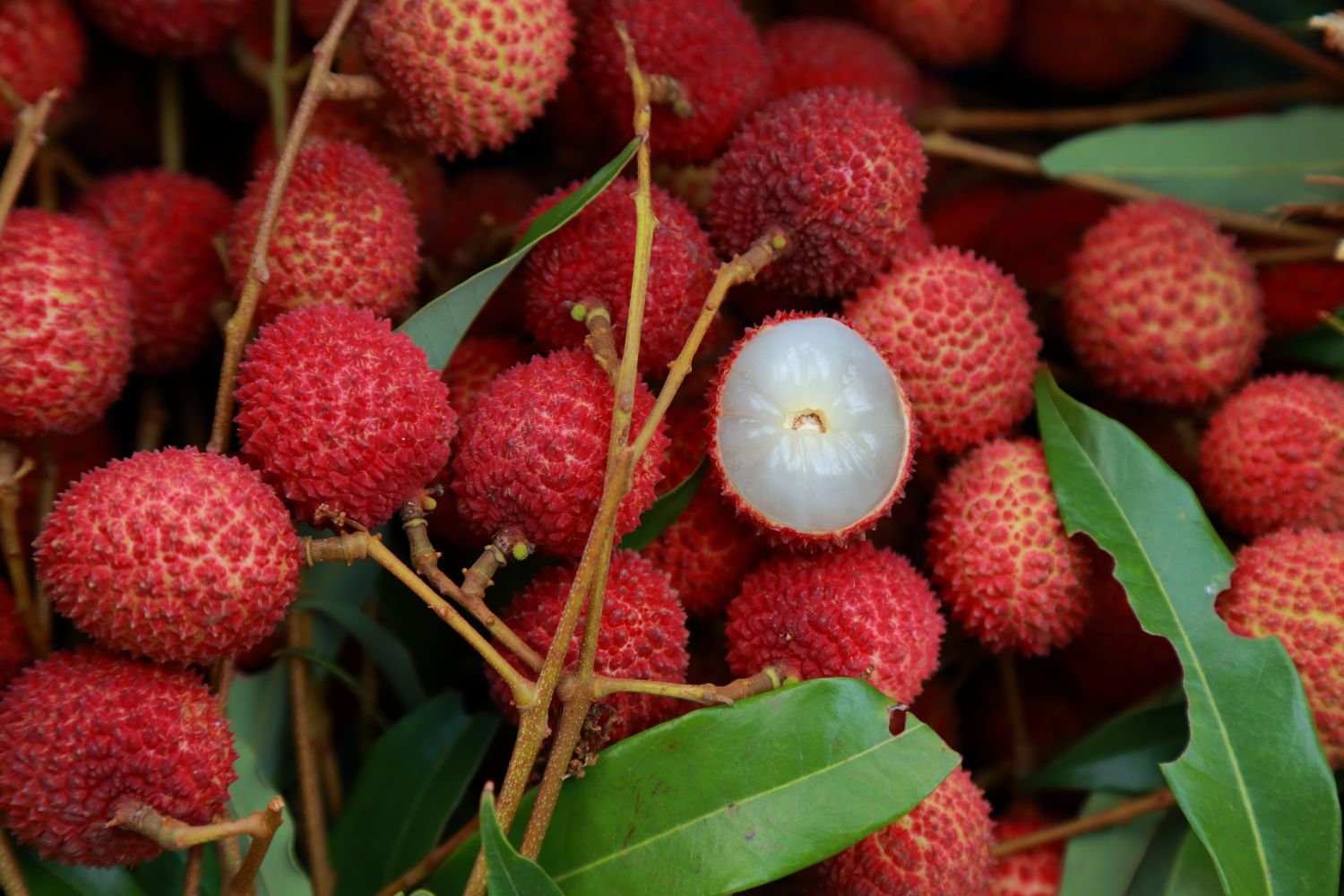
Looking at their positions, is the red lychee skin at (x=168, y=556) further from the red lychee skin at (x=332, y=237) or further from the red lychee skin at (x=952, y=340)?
the red lychee skin at (x=952, y=340)

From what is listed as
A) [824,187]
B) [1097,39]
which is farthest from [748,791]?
[1097,39]

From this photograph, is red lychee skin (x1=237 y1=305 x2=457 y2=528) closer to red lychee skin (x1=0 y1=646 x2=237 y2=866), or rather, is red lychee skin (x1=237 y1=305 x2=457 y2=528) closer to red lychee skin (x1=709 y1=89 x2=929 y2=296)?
red lychee skin (x1=0 y1=646 x2=237 y2=866)

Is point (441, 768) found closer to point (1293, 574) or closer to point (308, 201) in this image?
point (308, 201)

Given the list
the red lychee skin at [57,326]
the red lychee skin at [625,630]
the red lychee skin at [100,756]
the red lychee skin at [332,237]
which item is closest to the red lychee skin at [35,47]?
the red lychee skin at [57,326]

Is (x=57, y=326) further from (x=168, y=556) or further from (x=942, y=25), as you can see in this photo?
(x=942, y=25)

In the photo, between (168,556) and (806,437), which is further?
(806,437)

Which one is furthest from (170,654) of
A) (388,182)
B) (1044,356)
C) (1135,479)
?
(1044,356)
